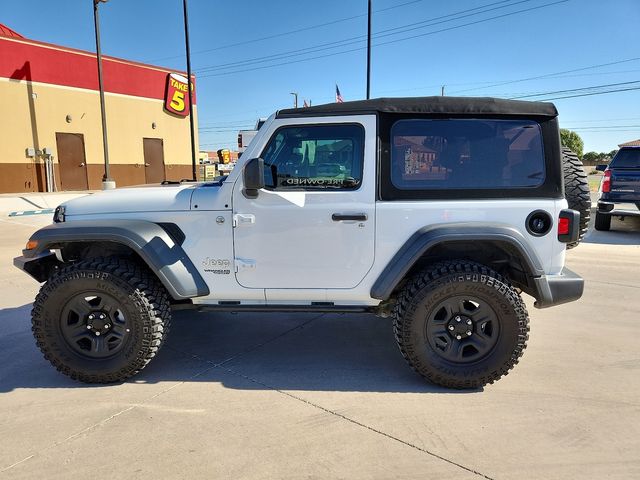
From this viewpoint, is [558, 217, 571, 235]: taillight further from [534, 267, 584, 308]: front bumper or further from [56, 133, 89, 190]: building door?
[56, 133, 89, 190]: building door

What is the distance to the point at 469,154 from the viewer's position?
9.97 feet

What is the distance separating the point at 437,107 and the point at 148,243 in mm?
2162

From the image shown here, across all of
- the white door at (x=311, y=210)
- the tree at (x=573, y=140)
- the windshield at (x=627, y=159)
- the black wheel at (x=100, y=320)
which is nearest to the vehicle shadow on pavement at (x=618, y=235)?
the windshield at (x=627, y=159)

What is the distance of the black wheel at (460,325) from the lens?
2.97 m

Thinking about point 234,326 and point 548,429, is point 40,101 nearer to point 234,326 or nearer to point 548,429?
point 234,326

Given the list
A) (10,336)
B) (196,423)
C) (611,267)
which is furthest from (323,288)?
(611,267)

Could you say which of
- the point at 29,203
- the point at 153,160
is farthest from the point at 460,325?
the point at 153,160

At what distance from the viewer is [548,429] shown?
2.57 meters

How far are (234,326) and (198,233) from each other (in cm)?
148

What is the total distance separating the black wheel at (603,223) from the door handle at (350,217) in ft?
29.7

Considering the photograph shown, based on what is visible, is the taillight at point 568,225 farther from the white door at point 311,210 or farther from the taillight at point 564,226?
the white door at point 311,210

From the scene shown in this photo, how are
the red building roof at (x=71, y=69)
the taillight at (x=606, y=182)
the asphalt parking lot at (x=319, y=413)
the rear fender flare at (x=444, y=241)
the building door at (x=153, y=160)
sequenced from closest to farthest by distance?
the asphalt parking lot at (x=319, y=413) → the rear fender flare at (x=444, y=241) → the taillight at (x=606, y=182) → the red building roof at (x=71, y=69) → the building door at (x=153, y=160)

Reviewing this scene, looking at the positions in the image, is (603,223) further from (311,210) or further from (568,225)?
(311,210)

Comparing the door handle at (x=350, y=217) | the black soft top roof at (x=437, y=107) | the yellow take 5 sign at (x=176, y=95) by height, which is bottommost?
the door handle at (x=350, y=217)
